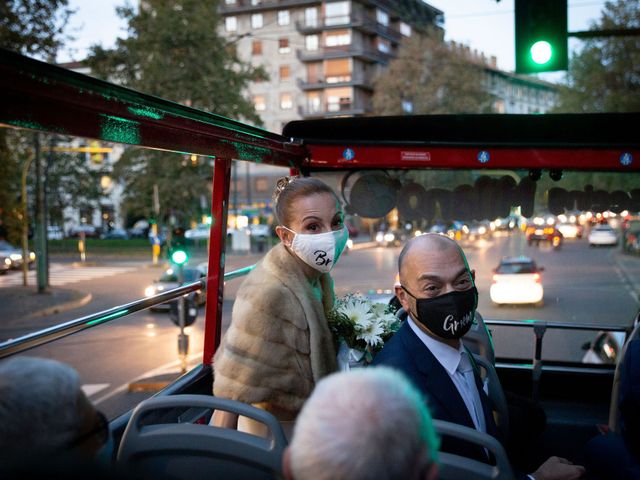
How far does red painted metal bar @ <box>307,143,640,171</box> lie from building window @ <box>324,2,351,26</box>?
5584 cm

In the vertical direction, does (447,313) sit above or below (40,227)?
below

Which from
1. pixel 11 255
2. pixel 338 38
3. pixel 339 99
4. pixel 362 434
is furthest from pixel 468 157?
pixel 338 38

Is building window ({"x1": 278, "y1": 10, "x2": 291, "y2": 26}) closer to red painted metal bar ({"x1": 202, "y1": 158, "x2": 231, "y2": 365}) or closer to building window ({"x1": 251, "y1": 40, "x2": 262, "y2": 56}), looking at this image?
building window ({"x1": 251, "y1": 40, "x2": 262, "y2": 56})

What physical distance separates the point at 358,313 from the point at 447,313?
21.9 inches

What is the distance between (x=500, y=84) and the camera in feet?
239

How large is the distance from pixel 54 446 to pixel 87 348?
13514 millimetres

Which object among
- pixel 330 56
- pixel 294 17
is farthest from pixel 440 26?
pixel 294 17

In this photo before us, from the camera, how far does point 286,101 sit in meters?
60.3

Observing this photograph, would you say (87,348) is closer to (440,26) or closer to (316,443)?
(316,443)

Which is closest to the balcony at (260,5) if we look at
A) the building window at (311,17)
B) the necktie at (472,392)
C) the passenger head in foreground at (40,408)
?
the building window at (311,17)

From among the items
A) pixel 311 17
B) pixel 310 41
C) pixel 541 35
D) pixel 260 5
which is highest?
pixel 260 5

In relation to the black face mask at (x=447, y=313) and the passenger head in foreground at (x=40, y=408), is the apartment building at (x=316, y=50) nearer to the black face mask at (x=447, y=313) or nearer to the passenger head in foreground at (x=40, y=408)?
the black face mask at (x=447, y=313)

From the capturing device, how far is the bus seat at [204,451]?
1900 millimetres

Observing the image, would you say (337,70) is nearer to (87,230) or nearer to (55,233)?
(87,230)
